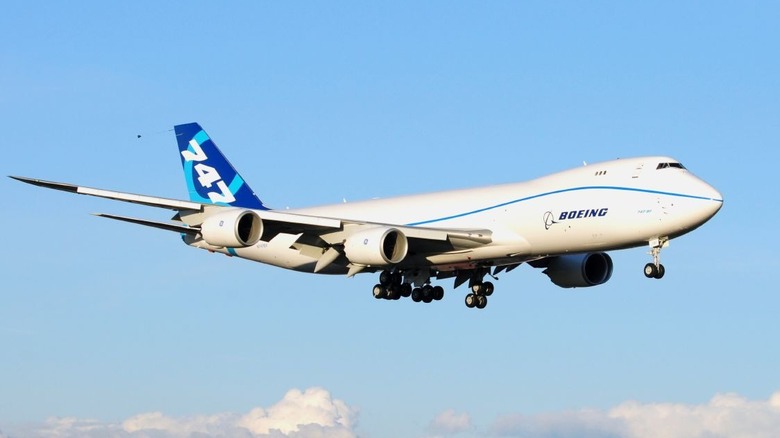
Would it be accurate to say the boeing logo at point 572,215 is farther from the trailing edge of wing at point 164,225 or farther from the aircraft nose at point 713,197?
the trailing edge of wing at point 164,225

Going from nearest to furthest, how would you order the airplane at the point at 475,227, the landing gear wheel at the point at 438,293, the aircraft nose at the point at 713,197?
the aircraft nose at the point at 713,197
the airplane at the point at 475,227
the landing gear wheel at the point at 438,293

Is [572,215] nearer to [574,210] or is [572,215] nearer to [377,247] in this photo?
[574,210]

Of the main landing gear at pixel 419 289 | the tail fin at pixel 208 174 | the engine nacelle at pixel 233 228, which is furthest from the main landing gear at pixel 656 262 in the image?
the tail fin at pixel 208 174

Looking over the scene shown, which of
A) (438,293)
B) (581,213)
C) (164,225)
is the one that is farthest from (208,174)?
(581,213)

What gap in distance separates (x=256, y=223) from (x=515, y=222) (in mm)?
9421

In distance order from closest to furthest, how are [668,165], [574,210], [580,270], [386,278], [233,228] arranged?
[668,165], [574,210], [233,228], [386,278], [580,270]

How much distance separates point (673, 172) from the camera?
159ft

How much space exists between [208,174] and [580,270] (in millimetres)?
17270

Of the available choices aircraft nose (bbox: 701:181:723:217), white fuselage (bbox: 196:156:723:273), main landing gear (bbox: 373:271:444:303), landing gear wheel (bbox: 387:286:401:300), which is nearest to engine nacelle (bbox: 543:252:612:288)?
white fuselage (bbox: 196:156:723:273)

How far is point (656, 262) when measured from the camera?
4847cm

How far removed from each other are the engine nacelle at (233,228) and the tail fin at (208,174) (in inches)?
396

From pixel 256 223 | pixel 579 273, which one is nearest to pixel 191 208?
pixel 256 223

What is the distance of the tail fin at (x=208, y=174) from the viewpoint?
204 feet

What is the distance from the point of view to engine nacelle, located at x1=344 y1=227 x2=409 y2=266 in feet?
168
